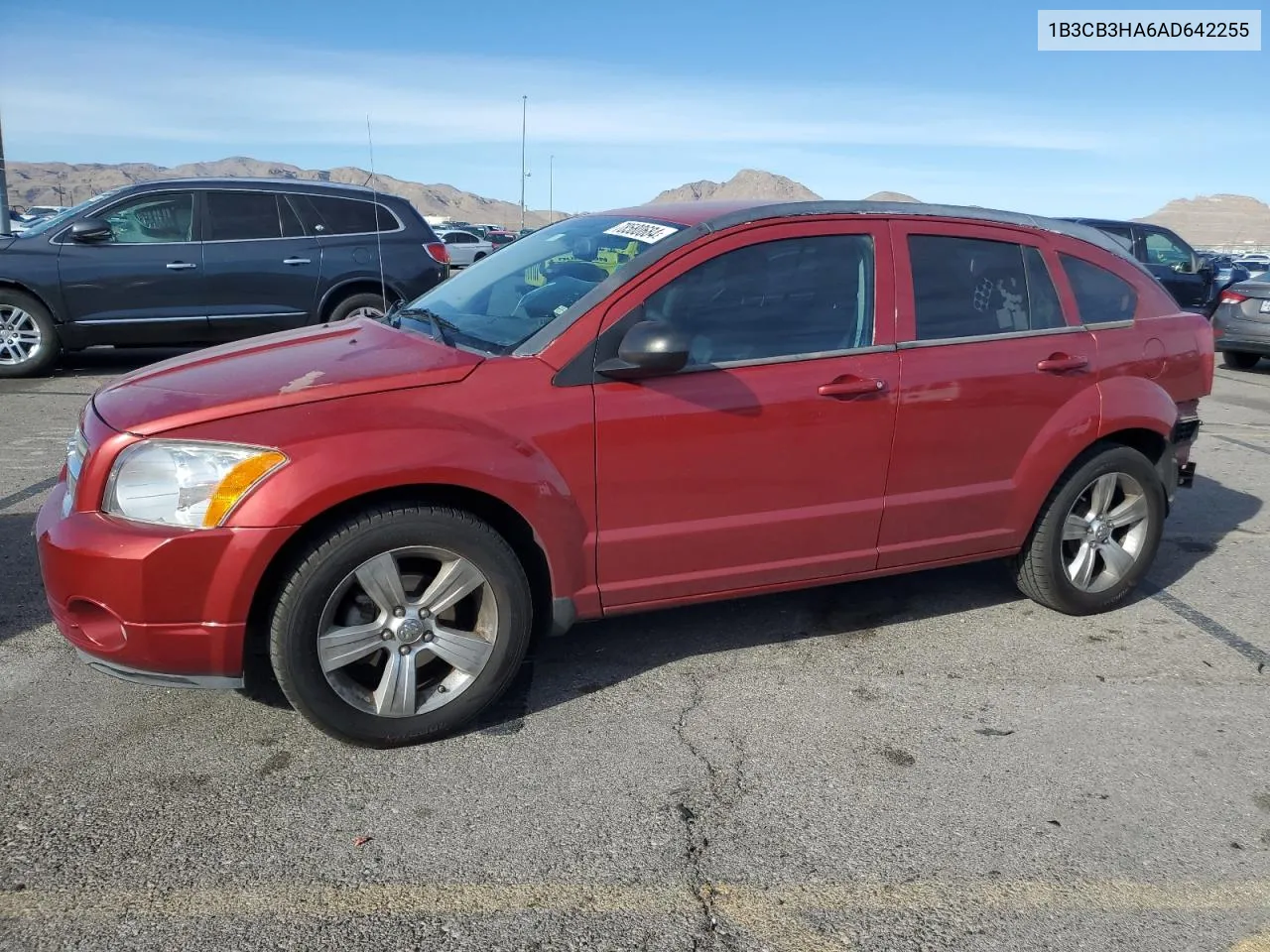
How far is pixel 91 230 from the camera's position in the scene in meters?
9.58

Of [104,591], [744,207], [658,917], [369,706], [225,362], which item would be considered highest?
[744,207]

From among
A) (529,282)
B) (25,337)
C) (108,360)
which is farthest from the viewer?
(108,360)

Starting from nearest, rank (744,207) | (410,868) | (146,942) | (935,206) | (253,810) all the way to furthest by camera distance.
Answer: (146,942)
(410,868)
(253,810)
(744,207)
(935,206)

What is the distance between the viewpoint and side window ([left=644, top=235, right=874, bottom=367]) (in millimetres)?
3719

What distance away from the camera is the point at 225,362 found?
3623 millimetres

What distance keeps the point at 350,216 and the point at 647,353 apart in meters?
7.94

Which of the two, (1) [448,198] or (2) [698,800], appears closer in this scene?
(2) [698,800]

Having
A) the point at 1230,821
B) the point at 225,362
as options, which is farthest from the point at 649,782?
the point at 225,362

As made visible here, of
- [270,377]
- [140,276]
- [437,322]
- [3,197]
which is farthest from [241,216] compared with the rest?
[270,377]

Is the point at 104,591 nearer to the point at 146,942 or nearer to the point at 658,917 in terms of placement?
the point at 146,942

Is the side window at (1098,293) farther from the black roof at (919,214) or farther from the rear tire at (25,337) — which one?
the rear tire at (25,337)

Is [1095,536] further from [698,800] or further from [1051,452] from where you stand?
[698,800]

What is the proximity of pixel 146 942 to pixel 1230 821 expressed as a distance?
2926 millimetres

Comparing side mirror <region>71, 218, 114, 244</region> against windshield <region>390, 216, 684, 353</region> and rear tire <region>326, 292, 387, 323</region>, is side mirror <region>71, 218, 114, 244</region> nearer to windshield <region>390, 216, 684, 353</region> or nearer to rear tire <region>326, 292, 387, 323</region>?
rear tire <region>326, 292, 387, 323</region>
